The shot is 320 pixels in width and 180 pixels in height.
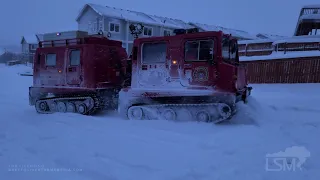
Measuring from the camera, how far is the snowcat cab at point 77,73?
9742 mm

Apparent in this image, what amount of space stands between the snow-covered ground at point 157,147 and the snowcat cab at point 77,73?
111cm

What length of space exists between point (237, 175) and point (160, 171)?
1196 mm

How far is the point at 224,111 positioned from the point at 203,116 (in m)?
0.59

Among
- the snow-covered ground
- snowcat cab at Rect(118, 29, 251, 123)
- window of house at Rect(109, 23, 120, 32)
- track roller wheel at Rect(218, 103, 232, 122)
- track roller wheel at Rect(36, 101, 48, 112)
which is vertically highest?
window of house at Rect(109, 23, 120, 32)

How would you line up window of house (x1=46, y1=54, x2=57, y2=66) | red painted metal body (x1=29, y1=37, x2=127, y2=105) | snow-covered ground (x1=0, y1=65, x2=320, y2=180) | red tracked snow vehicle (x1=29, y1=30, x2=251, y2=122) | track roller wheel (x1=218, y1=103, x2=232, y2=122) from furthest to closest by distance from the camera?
window of house (x1=46, y1=54, x2=57, y2=66) → red painted metal body (x1=29, y1=37, x2=127, y2=105) → red tracked snow vehicle (x1=29, y1=30, x2=251, y2=122) → track roller wheel (x1=218, y1=103, x2=232, y2=122) → snow-covered ground (x1=0, y1=65, x2=320, y2=180)

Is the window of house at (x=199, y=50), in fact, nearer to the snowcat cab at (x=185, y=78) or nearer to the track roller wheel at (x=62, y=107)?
the snowcat cab at (x=185, y=78)

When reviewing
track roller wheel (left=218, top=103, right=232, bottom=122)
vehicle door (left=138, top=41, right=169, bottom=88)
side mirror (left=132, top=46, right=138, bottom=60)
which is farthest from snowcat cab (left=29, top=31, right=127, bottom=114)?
track roller wheel (left=218, top=103, right=232, bottom=122)

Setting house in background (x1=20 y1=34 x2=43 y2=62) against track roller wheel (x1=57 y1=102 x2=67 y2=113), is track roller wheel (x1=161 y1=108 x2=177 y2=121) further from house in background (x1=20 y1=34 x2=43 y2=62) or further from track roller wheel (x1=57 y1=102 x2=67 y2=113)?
house in background (x1=20 y1=34 x2=43 y2=62)

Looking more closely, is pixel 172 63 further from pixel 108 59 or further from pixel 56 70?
pixel 56 70

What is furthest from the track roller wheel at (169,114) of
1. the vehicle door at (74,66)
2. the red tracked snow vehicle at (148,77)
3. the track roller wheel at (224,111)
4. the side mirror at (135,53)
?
the vehicle door at (74,66)

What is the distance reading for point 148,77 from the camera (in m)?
8.39

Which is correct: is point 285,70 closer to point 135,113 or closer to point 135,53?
point 135,53

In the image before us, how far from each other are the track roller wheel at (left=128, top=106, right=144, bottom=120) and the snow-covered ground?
19.4 inches

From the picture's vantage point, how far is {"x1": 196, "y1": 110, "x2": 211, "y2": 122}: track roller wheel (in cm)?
776
